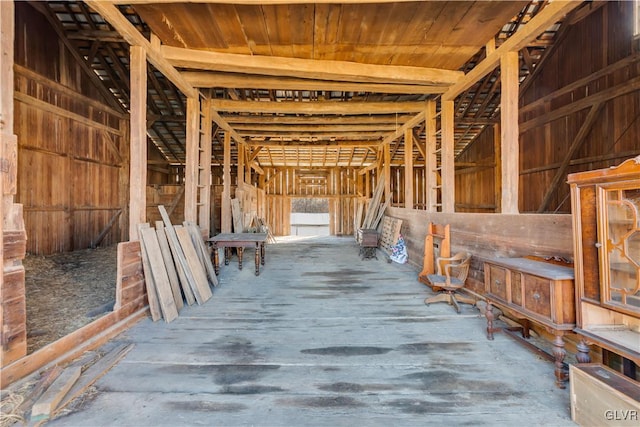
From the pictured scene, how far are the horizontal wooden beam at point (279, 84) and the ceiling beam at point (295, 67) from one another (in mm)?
381

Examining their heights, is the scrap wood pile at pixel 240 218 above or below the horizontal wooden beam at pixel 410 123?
below

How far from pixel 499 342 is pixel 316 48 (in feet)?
14.4

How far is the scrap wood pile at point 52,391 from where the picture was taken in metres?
1.87

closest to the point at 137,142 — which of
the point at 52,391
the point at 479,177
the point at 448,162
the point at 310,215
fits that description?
the point at 52,391

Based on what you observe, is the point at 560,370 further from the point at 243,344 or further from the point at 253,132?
the point at 253,132

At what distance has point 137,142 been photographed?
3867mm

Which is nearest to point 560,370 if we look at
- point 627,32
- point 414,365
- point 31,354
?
point 414,365

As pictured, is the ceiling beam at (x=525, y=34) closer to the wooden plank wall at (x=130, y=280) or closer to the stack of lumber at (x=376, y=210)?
the stack of lumber at (x=376, y=210)

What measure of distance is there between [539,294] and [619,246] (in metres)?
0.64

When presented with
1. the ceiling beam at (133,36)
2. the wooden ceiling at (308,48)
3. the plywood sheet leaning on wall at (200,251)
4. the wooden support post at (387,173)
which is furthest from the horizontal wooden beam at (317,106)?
the wooden support post at (387,173)

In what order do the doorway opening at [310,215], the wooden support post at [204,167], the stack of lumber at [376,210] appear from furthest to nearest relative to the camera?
1. the doorway opening at [310,215]
2. the stack of lumber at [376,210]
3. the wooden support post at [204,167]

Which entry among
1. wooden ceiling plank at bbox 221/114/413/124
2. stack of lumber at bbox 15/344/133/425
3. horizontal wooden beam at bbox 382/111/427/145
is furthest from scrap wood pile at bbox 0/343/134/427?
horizontal wooden beam at bbox 382/111/427/145

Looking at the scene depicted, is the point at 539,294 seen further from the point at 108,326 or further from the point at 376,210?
the point at 376,210

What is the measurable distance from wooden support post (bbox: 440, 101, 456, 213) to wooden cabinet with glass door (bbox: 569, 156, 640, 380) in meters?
3.73
